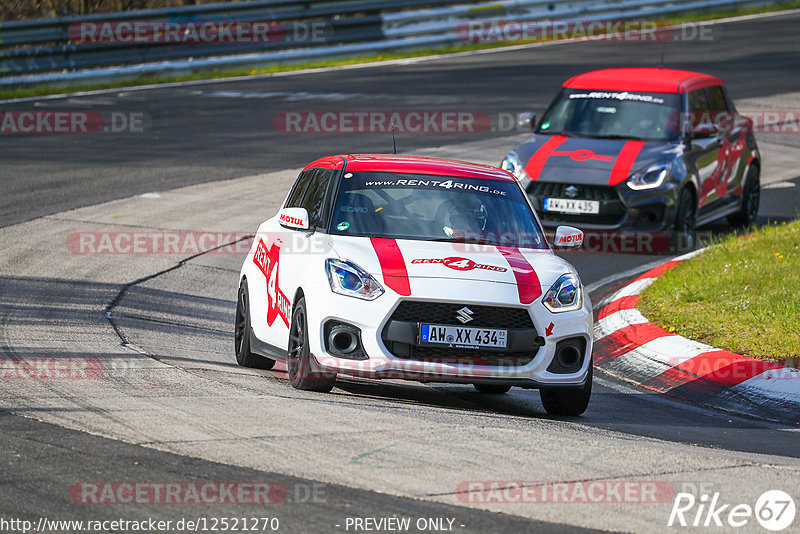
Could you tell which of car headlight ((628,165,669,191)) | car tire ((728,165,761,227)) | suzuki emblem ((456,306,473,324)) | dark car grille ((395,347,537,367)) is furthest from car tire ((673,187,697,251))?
suzuki emblem ((456,306,473,324))

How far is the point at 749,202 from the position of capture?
49.6 feet

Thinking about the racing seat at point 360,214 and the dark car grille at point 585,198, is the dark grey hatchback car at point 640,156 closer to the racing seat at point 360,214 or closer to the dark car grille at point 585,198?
the dark car grille at point 585,198

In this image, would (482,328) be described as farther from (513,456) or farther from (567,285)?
(513,456)

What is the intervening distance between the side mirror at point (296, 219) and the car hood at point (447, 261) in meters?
0.30

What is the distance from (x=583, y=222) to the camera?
1302 centimetres

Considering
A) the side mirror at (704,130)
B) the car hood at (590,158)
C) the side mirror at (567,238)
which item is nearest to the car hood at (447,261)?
the side mirror at (567,238)

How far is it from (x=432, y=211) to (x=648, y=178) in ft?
18.5

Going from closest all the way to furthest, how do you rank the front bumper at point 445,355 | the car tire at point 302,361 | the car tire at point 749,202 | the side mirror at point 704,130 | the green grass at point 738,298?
the front bumper at point 445,355
the car tire at point 302,361
the green grass at point 738,298
the side mirror at point 704,130
the car tire at point 749,202

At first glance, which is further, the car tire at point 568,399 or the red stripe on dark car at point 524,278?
the car tire at point 568,399

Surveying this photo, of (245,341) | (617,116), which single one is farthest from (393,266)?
(617,116)

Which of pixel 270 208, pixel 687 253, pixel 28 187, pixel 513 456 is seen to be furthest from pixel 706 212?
pixel 513 456

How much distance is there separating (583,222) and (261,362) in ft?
18.0

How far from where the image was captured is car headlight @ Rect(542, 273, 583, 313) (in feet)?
23.7

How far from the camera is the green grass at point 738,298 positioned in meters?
8.88
